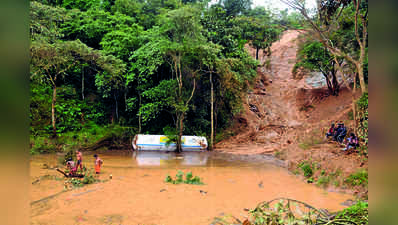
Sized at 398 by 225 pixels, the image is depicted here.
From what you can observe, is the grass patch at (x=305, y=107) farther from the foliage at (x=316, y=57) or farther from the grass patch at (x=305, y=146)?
the grass patch at (x=305, y=146)

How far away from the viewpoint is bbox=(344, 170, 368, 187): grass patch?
7783mm

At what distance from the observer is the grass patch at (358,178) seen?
778cm

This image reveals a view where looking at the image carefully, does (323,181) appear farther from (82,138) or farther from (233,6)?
(233,6)

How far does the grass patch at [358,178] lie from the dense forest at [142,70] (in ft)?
23.0

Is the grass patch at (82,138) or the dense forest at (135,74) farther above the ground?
the dense forest at (135,74)

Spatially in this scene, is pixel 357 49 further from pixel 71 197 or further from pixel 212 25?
pixel 71 197

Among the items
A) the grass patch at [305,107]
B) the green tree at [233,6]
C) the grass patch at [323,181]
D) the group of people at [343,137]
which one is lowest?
the grass patch at [323,181]

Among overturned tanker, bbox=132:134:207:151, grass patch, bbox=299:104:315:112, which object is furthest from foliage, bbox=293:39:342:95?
overturned tanker, bbox=132:134:207:151

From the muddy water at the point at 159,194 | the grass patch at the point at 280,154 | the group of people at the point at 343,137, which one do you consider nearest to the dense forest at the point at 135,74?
the grass patch at the point at 280,154

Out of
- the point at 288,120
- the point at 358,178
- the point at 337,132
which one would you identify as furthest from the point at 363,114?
the point at 288,120

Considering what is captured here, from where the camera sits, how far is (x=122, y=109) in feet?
A: 64.0
